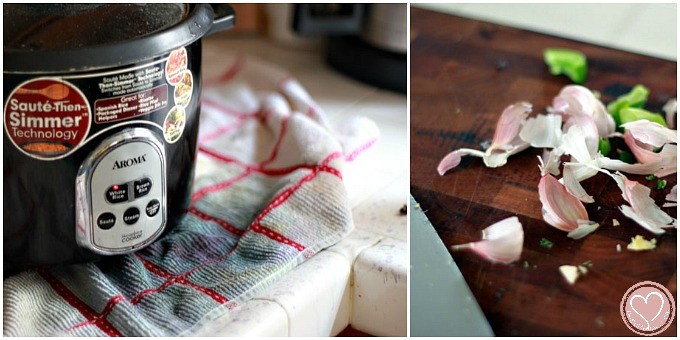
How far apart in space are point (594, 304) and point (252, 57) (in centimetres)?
64

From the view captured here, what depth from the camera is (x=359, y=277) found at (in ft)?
2.56

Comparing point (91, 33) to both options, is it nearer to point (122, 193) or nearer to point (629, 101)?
point (122, 193)

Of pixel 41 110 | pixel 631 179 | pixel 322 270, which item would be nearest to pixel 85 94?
pixel 41 110

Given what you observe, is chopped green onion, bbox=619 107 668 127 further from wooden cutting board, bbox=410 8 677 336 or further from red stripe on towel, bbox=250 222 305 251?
red stripe on towel, bbox=250 222 305 251

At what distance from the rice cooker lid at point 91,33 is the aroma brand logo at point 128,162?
0.08m

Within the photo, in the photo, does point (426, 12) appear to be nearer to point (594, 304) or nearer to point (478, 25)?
point (478, 25)

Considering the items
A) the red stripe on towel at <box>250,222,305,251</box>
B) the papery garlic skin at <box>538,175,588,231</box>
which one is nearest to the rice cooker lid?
the red stripe on towel at <box>250,222,305,251</box>

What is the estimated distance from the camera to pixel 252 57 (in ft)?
3.80

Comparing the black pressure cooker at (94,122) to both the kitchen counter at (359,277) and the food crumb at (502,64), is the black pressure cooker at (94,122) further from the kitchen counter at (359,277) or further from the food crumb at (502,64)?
the food crumb at (502,64)

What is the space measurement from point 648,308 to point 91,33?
46 centimetres

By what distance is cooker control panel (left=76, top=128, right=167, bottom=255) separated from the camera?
0.67m

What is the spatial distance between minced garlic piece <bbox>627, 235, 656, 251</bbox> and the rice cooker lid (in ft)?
1.25

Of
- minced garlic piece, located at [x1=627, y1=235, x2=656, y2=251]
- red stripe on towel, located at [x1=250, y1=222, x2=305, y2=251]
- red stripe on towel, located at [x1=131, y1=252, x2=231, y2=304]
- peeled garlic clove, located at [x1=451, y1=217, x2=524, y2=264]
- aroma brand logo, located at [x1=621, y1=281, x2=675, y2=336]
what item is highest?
minced garlic piece, located at [x1=627, y1=235, x2=656, y2=251]

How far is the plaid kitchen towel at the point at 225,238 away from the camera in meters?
0.69
